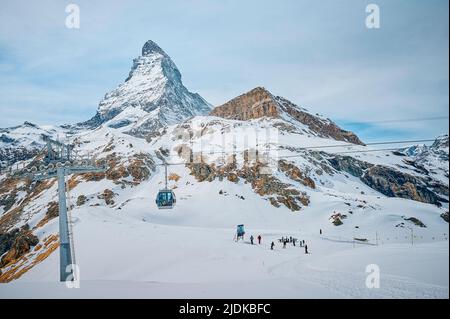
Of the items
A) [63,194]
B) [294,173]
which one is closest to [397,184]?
[294,173]

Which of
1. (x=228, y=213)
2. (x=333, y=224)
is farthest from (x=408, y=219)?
(x=228, y=213)

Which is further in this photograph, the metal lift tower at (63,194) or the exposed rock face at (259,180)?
the exposed rock face at (259,180)

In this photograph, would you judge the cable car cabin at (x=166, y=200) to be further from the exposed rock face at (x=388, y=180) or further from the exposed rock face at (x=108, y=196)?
the exposed rock face at (x=388, y=180)

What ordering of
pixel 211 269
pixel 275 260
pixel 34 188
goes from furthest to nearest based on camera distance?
pixel 34 188, pixel 275 260, pixel 211 269

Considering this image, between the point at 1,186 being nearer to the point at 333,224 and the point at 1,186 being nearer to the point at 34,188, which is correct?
the point at 34,188

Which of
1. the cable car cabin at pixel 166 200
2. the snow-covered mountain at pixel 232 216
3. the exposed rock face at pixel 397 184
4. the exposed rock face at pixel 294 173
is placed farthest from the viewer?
the exposed rock face at pixel 397 184

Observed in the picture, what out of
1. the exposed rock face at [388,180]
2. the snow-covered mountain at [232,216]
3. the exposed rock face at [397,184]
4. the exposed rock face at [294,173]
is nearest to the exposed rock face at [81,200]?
the snow-covered mountain at [232,216]

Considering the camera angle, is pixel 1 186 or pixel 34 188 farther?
pixel 1 186

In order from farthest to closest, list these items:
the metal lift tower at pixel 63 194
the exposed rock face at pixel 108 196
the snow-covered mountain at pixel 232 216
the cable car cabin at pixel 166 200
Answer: the exposed rock face at pixel 108 196, the cable car cabin at pixel 166 200, the metal lift tower at pixel 63 194, the snow-covered mountain at pixel 232 216
